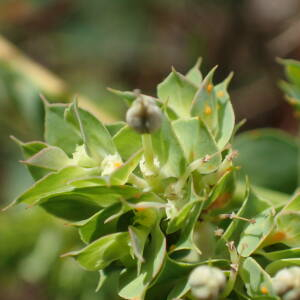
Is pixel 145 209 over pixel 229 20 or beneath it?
over

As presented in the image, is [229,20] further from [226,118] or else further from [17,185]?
[226,118]

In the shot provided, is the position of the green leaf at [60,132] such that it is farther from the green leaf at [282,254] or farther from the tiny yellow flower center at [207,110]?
the green leaf at [282,254]

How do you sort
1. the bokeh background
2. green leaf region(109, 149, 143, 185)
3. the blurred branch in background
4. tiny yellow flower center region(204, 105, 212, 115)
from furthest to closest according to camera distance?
→ the bokeh background
the blurred branch in background
tiny yellow flower center region(204, 105, 212, 115)
green leaf region(109, 149, 143, 185)

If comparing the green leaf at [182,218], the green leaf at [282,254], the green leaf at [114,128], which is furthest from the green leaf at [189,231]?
the green leaf at [114,128]

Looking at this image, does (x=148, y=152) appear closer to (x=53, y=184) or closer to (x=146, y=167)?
(x=146, y=167)

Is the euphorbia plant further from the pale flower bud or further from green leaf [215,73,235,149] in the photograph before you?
the pale flower bud

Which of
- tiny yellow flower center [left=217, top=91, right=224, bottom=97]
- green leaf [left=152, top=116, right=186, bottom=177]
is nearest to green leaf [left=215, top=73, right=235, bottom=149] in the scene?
tiny yellow flower center [left=217, top=91, right=224, bottom=97]

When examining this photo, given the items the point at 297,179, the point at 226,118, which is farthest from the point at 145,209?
the point at 297,179
